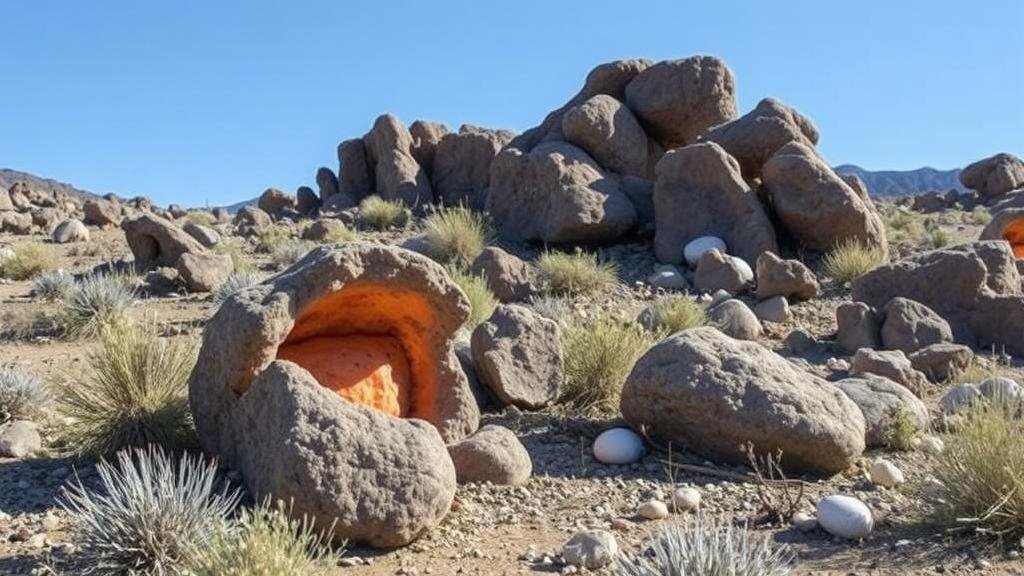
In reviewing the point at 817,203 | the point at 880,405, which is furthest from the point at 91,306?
the point at 817,203

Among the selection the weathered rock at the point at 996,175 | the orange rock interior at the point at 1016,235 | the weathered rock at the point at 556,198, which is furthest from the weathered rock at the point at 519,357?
the weathered rock at the point at 996,175

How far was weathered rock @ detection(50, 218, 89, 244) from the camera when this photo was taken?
65.9 ft

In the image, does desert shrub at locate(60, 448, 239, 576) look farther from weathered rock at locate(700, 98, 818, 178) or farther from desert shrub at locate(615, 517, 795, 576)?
weathered rock at locate(700, 98, 818, 178)

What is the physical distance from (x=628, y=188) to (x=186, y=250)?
7001 mm

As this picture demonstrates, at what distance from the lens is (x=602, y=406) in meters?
7.58

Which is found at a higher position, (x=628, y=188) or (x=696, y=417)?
(x=628, y=188)

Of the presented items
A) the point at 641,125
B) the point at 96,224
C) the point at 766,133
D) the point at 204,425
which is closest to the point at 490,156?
the point at 641,125

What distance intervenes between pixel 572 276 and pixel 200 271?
16.5 feet

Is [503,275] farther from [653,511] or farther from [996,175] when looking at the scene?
[996,175]

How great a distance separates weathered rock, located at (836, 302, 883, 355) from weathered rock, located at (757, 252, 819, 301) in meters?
1.57

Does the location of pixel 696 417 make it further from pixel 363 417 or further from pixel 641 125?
pixel 641 125

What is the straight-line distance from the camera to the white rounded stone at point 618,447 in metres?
6.45

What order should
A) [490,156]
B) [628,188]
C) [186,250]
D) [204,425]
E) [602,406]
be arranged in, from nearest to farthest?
[204,425], [602,406], [186,250], [628,188], [490,156]

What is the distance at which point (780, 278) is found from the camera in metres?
12.1
